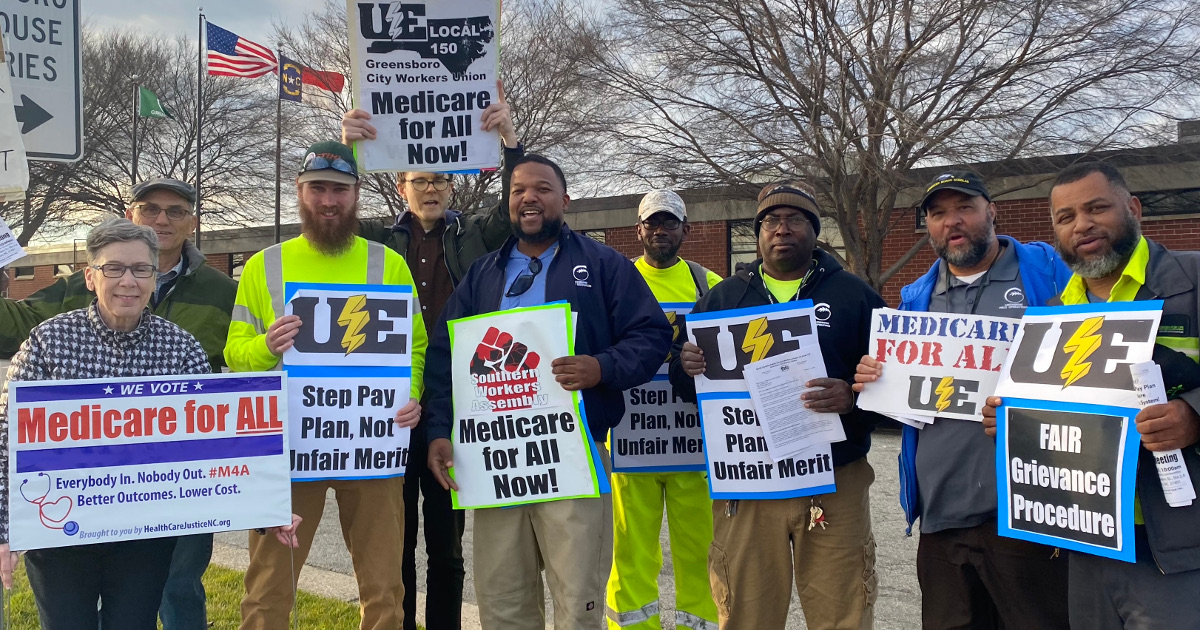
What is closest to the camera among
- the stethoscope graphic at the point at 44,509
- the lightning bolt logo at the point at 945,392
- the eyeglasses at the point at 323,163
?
the stethoscope graphic at the point at 44,509

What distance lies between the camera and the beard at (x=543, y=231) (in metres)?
4.26

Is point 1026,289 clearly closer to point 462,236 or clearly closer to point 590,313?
point 590,313

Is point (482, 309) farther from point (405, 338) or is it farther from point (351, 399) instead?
point (351, 399)

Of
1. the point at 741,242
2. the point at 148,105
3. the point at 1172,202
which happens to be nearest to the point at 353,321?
the point at 1172,202

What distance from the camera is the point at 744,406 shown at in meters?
4.30

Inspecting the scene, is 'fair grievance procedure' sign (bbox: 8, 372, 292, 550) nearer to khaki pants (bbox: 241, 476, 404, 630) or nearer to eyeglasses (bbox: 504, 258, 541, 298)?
khaki pants (bbox: 241, 476, 404, 630)

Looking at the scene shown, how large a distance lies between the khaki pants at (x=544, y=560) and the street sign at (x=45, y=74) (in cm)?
277

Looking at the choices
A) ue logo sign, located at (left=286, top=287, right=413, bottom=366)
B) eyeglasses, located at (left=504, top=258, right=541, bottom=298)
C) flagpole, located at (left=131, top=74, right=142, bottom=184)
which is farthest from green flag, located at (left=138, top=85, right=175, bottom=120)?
eyeglasses, located at (left=504, top=258, right=541, bottom=298)

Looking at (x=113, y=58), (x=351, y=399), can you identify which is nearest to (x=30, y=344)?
(x=351, y=399)

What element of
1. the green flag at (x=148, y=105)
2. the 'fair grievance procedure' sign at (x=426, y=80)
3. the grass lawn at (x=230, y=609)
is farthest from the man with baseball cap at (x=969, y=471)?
the green flag at (x=148, y=105)

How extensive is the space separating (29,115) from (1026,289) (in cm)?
470

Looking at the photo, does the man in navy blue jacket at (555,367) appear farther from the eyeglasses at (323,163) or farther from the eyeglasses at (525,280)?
the eyeglasses at (323,163)

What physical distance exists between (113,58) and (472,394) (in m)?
32.3

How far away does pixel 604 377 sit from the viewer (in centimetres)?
394
